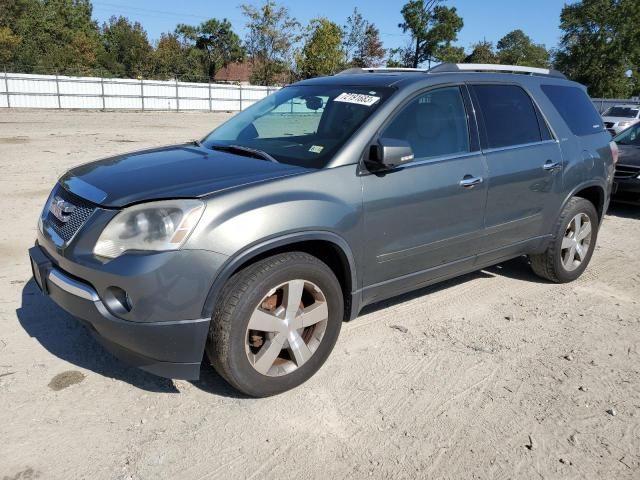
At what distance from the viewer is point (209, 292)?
2693 mm

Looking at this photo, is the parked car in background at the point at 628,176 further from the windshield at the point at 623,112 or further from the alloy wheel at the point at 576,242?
the windshield at the point at 623,112

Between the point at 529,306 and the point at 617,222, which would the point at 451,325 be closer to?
the point at 529,306

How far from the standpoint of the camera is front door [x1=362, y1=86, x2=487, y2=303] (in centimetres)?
339

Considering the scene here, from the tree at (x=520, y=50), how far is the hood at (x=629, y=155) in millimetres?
75156

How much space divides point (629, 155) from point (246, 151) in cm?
733

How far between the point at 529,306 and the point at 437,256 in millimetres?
1329

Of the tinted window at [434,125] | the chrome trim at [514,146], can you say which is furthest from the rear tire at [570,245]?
the tinted window at [434,125]

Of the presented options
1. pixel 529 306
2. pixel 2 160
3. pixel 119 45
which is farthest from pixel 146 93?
pixel 529 306

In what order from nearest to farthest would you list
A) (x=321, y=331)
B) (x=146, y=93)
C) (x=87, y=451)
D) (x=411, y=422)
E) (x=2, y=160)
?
1. (x=87, y=451)
2. (x=411, y=422)
3. (x=321, y=331)
4. (x=2, y=160)
5. (x=146, y=93)

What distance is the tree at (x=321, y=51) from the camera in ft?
161

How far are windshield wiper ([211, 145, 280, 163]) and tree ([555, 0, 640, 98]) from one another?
55.3 m

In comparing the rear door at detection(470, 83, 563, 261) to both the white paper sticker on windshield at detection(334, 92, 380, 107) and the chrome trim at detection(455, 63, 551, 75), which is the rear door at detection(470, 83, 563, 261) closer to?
the chrome trim at detection(455, 63, 551, 75)

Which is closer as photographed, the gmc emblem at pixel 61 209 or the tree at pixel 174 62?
the gmc emblem at pixel 61 209

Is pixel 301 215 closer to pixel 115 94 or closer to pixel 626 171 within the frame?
pixel 626 171
